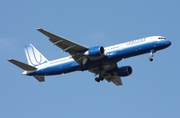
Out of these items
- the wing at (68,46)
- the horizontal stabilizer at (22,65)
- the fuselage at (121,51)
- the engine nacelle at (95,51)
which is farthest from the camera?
the horizontal stabilizer at (22,65)

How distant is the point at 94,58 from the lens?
226ft

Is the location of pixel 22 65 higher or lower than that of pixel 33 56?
lower

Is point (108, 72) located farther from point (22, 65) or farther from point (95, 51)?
point (22, 65)

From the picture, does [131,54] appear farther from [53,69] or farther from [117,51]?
[53,69]

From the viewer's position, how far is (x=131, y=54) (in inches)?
2667

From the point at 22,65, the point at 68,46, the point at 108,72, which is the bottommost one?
the point at 108,72

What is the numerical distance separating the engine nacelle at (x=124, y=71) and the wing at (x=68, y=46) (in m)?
8.30

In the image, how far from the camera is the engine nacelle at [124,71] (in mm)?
75938

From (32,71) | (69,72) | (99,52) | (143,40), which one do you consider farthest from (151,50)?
(32,71)

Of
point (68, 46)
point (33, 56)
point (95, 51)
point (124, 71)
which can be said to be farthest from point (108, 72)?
point (33, 56)

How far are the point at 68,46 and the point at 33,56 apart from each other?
11919 millimetres

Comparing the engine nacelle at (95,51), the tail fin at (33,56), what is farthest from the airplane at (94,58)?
the tail fin at (33,56)

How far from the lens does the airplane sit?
222 feet

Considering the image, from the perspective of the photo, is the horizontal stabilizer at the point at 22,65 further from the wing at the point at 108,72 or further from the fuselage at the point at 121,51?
the wing at the point at 108,72
